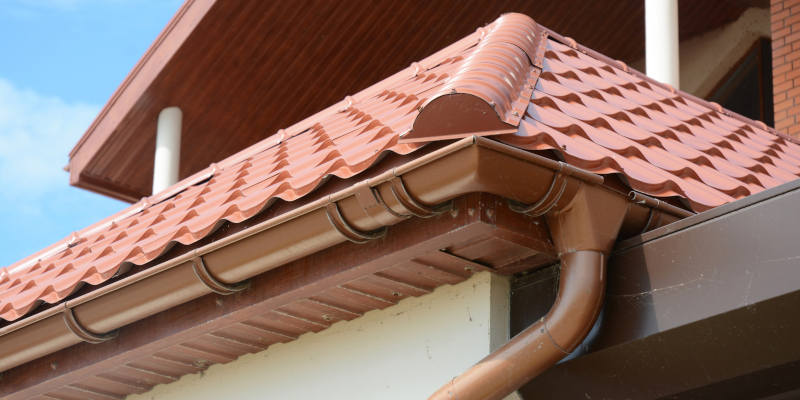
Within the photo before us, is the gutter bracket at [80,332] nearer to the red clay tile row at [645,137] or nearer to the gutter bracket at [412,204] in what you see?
the gutter bracket at [412,204]

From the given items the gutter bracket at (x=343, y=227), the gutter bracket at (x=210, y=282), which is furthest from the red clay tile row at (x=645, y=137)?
the gutter bracket at (x=210, y=282)

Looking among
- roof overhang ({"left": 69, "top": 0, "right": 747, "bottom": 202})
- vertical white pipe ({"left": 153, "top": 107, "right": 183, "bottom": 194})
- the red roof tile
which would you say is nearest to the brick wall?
the red roof tile

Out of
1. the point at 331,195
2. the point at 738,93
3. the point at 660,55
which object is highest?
the point at 738,93

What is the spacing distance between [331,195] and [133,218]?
2.60m

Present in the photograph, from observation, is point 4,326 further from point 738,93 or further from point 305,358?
point 738,93

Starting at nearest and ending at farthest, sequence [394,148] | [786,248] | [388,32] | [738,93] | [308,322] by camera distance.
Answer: [786,248] → [394,148] → [308,322] → [738,93] → [388,32]

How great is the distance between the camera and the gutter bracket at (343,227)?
10.1ft

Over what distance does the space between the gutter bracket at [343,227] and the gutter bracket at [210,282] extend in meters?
0.61

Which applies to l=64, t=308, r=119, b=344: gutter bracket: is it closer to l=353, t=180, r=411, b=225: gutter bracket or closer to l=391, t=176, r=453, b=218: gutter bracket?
l=353, t=180, r=411, b=225: gutter bracket

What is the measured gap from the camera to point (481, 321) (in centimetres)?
339

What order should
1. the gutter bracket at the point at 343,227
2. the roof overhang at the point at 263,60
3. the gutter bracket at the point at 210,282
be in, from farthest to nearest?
the roof overhang at the point at 263,60
the gutter bracket at the point at 210,282
the gutter bracket at the point at 343,227

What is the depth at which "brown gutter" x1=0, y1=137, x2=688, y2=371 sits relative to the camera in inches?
111

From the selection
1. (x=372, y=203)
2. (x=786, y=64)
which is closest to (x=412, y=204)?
(x=372, y=203)

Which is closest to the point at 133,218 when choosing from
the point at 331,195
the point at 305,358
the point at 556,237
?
the point at 305,358
